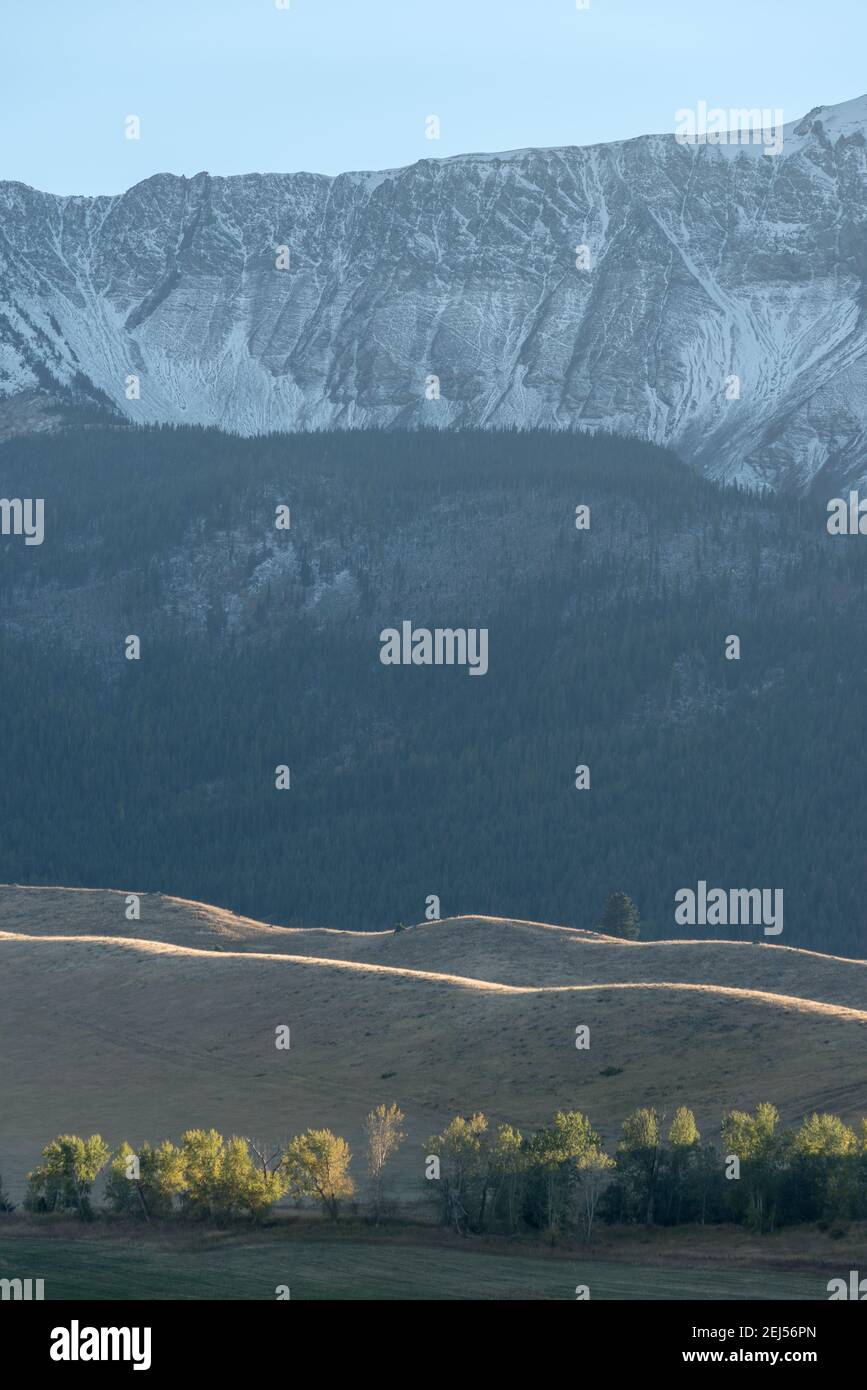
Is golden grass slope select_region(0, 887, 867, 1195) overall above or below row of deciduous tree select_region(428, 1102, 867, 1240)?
above

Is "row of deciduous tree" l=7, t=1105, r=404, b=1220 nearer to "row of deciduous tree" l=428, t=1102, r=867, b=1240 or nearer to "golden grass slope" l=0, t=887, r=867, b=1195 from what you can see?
"row of deciduous tree" l=428, t=1102, r=867, b=1240

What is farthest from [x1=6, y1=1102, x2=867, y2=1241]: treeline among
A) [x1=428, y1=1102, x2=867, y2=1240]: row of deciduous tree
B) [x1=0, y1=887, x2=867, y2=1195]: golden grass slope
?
[x1=0, y1=887, x2=867, y2=1195]: golden grass slope

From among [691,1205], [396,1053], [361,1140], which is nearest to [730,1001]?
[396,1053]

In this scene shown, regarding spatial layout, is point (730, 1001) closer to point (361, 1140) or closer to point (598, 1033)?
point (598, 1033)

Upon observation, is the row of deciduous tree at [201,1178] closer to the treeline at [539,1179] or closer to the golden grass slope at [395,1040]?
the treeline at [539,1179]

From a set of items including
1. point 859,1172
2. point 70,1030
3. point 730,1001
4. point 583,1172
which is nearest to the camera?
point 859,1172

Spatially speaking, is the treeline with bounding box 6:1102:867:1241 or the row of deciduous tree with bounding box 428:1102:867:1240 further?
the treeline with bounding box 6:1102:867:1241

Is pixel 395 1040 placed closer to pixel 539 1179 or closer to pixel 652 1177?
pixel 652 1177
